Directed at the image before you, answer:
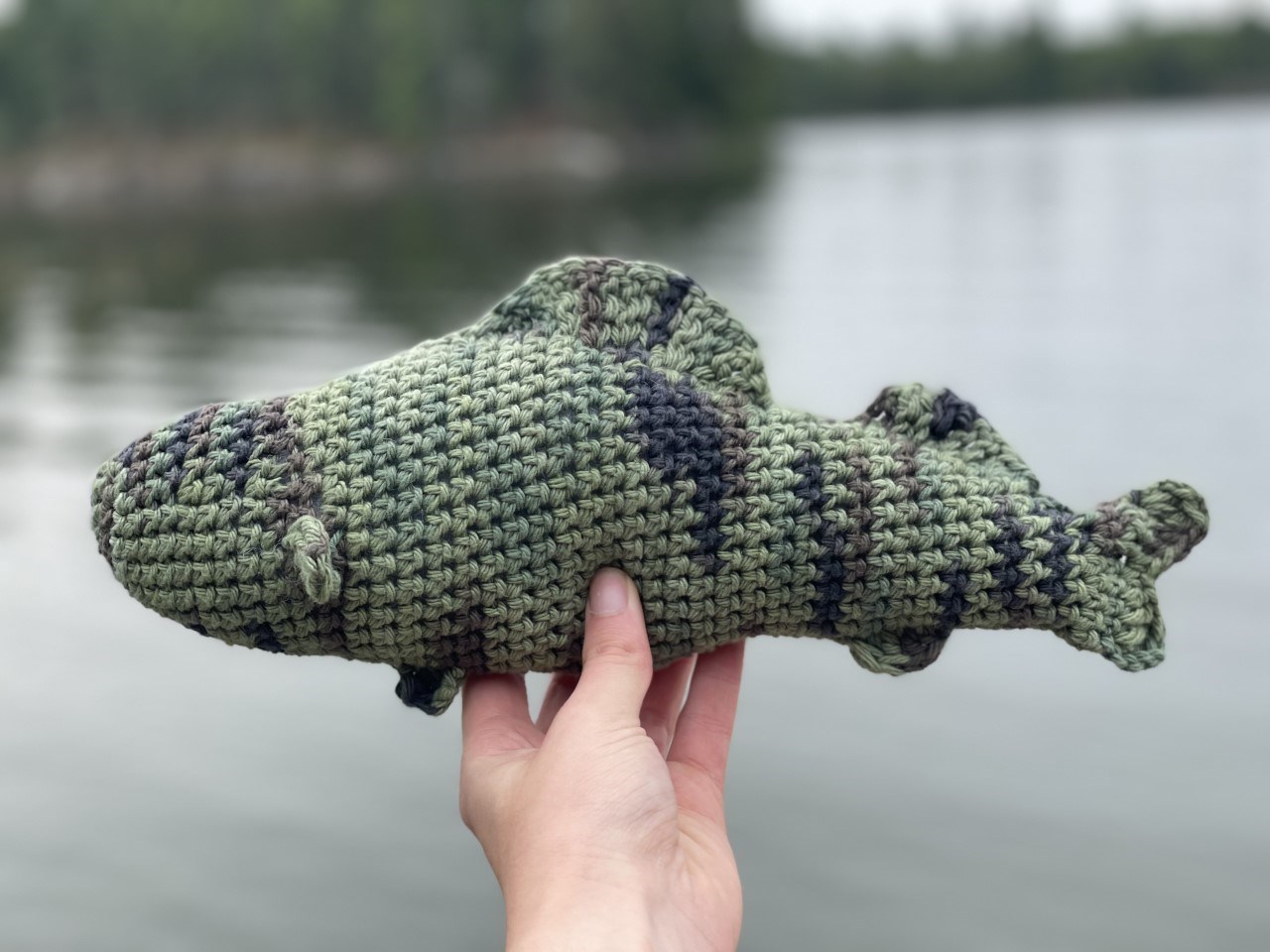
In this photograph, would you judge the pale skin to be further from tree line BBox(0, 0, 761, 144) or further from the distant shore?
tree line BBox(0, 0, 761, 144)

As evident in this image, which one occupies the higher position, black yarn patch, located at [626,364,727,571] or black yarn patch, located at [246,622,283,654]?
black yarn patch, located at [626,364,727,571]

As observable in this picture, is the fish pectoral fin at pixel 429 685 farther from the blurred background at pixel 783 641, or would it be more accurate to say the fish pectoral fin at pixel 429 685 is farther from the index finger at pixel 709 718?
the blurred background at pixel 783 641

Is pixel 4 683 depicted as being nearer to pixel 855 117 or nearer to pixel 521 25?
pixel 521 25

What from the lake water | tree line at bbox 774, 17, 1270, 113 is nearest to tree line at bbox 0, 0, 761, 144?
the lake water

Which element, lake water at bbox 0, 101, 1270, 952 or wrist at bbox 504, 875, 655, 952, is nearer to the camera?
wrist at bbox 504, 875, 655, 952

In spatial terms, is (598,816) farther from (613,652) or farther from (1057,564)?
(1057,564)

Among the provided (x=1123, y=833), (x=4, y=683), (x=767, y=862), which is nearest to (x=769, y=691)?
(x=767, y=862)

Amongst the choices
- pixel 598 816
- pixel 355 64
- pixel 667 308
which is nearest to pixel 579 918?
pixel 598 816
